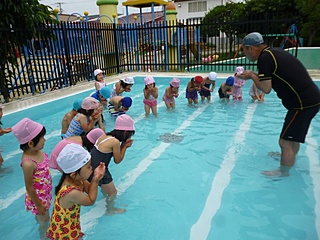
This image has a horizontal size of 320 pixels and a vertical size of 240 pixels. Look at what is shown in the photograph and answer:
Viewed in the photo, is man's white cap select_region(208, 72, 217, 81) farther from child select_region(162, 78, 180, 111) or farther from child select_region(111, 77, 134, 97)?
child select_region(111, 77, 134, 97)

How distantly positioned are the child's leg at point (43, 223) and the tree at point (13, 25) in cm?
618

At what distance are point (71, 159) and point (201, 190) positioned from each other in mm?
2212

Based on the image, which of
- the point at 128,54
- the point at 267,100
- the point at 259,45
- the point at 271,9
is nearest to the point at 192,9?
the point at 271,9

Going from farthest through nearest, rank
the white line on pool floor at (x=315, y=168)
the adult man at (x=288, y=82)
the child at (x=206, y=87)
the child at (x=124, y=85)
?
the child at (x=206, y=87)
the child at (x=124, y=85)
the adult man at (x=288, y=82)
the white line on pool floor at (x=315, y=168)

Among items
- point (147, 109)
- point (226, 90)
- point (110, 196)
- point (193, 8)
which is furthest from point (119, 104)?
point (193, 8)

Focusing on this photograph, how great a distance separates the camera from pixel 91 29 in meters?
12.1

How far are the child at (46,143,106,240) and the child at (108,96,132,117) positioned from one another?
324 centimetres

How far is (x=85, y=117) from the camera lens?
4.39 m

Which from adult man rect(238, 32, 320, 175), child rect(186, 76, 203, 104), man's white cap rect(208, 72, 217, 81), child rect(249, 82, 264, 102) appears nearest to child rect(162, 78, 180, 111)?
child rect(186, 76, 203, 104)

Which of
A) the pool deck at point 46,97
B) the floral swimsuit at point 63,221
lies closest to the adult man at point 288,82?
the floral swimsuit at point 63,221

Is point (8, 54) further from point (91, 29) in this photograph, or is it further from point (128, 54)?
point (128, 54)

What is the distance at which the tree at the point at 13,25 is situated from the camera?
8047 mm

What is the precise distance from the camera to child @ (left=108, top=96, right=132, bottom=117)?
5742 millimetres

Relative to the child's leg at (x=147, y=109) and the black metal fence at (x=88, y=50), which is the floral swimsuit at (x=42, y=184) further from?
the black metal fence at (x=88, y=50)
